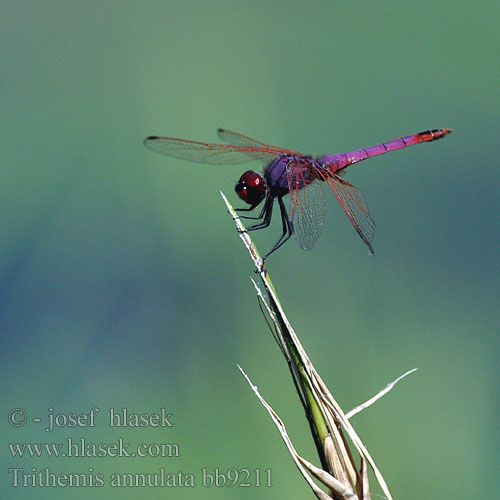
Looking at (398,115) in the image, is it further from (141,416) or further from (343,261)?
(141,416)

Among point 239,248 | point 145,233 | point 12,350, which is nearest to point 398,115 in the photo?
point 239,248

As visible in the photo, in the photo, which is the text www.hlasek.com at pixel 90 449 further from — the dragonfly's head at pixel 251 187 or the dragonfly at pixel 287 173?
the dragonfly's head at pixel 251 187

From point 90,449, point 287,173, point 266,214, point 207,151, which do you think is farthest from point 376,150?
point 90,449

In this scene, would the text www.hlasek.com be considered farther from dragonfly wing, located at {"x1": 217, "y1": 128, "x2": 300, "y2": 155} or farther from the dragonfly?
dragonfly wing, located at {"x1": 217, "y1": 128, "x2": 300, "y2": 155}

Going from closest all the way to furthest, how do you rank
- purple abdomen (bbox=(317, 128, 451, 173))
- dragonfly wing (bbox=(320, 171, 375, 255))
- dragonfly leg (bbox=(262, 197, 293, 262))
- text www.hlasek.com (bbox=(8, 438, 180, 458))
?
text www.hlasek.com (bbox=(8, 438, 180, 458)) → dragonfly wing (bbox=(320, 171, 375, 255)) → dragonfly leg (bbox=(262, 197, 293, 262)) → purple abdomen (bbox=(317, 128, 451, 173))

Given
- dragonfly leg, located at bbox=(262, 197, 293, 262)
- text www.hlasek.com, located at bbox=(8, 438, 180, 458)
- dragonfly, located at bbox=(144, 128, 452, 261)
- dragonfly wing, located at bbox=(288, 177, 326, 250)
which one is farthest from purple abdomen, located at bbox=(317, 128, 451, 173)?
text www.hlasek.com, located at bbox=(8, 438, 180, 458)

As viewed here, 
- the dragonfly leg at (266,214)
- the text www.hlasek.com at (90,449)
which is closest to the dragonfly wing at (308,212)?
the dragonfly leg at (266,214)
